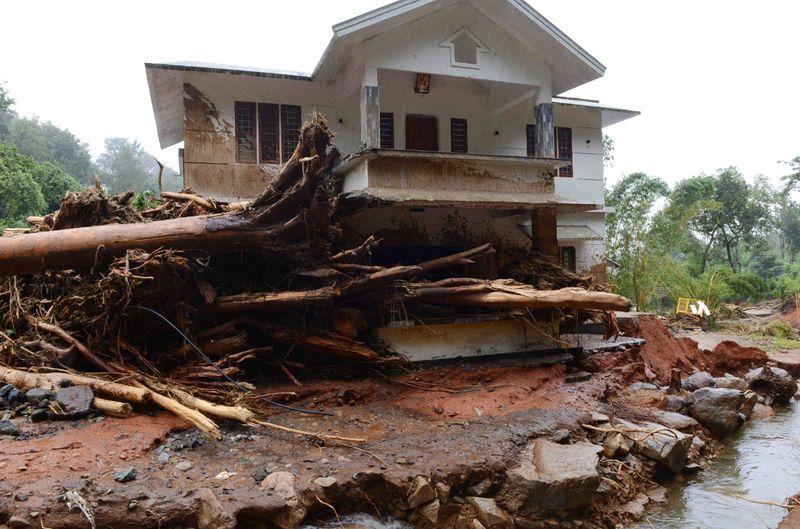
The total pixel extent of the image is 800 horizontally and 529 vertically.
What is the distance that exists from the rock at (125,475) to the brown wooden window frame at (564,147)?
13324mm

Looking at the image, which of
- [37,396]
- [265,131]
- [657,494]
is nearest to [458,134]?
[265,131]

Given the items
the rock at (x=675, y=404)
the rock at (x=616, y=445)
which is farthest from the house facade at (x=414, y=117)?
the rock at (x=616, y=445)

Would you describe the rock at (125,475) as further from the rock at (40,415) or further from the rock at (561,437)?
the rock at (561,437)

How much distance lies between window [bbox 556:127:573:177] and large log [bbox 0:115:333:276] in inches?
372

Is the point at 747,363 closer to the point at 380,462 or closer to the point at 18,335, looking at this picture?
the point at 380,462

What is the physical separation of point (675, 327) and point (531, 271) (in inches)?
529

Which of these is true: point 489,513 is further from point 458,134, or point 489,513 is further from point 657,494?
point 458,134

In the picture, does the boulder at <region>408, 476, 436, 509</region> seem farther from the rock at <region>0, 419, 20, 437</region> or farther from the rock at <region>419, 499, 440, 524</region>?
the rock at <region>0, 419, 20, 437</region>

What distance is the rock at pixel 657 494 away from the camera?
698cm

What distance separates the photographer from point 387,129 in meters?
13.0

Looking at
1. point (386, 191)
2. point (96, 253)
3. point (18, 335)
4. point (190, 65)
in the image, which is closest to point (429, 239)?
point (386, 191)

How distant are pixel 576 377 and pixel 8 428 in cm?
861

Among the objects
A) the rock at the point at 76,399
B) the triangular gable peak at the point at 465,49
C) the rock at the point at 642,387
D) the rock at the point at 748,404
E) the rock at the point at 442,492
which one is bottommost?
the rock at the point at 748,404

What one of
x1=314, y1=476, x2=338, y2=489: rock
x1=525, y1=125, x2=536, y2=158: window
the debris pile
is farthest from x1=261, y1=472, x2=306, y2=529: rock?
x1=525, y1=125, x2=536, y2=158: window
